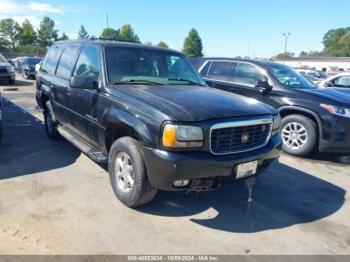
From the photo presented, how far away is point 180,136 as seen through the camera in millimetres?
3311

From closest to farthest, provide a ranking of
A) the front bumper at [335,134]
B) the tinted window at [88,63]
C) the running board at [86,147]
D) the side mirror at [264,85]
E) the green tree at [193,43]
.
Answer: the running board at [86,147] → the tinted window at [88,63] → the front bumper at [335,134] → the side mirror at [264,85] → the green tree at [193,43]

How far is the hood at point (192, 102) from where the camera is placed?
137 inches

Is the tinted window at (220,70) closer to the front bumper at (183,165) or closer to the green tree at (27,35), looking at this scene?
the front bumper at (183,165)

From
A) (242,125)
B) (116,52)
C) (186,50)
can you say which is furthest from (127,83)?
(186,50)

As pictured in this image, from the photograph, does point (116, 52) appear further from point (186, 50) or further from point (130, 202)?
point (186, 50)

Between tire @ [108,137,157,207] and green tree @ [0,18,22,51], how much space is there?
4207 inches

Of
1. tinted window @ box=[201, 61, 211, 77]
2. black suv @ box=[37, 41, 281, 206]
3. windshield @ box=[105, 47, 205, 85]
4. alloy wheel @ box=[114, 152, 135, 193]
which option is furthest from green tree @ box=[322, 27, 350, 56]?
alloy wheel @ box=[114, 152, 135, 193]

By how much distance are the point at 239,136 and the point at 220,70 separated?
4299 millimetres

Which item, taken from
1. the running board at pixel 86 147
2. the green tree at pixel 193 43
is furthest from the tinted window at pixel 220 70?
the green tree at pixel 193 43

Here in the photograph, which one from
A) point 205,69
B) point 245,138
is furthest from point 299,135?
point 245,138

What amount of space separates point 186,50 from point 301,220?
93.4m

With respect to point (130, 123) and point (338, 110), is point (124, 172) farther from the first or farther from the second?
point (338, 110)

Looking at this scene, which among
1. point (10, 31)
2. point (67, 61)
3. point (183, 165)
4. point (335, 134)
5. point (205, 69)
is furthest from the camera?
point (10, 31)

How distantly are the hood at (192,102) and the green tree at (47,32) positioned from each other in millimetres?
99743
